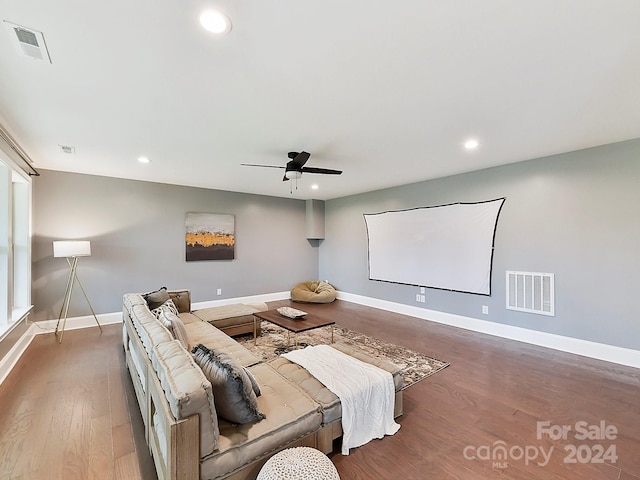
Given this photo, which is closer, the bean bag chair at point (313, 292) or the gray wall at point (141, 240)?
the gray wall at point (141, 240)

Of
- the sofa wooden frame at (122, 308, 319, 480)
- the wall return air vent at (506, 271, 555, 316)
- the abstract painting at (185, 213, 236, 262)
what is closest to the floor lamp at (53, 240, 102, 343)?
the abstract painting at (185, 213, 236, 262)

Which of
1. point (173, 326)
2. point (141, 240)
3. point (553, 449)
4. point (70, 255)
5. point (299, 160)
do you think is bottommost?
point (553, 449)

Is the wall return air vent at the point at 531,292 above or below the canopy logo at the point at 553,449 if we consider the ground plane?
above

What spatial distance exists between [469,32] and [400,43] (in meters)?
0.38

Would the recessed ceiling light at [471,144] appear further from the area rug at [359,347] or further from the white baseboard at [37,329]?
the white baseboard at [37,329]

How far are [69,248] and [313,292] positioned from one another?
4.68 metres

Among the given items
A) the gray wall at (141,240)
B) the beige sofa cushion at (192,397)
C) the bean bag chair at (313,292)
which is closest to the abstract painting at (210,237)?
the gray wall at (141,240)

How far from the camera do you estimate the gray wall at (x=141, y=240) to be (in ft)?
15.0

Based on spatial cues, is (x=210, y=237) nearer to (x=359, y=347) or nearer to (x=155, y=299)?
(x=155, y=299)

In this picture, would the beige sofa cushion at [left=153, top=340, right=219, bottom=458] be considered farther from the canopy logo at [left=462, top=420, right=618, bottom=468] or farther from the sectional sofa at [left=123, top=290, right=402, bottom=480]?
the canopy logo at [left=462, top=420, right=618, bottom=468]

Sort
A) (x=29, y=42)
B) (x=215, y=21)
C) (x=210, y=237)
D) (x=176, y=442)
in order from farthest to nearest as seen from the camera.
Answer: (x=210, y=237) < (x=29, y=42) < (x=215, y=21) < (x=176, y=442)

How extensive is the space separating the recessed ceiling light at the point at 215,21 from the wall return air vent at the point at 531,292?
4.69 metres

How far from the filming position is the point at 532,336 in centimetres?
411

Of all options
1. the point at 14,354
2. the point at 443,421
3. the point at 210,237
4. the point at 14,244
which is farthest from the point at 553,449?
the point at 14,244
